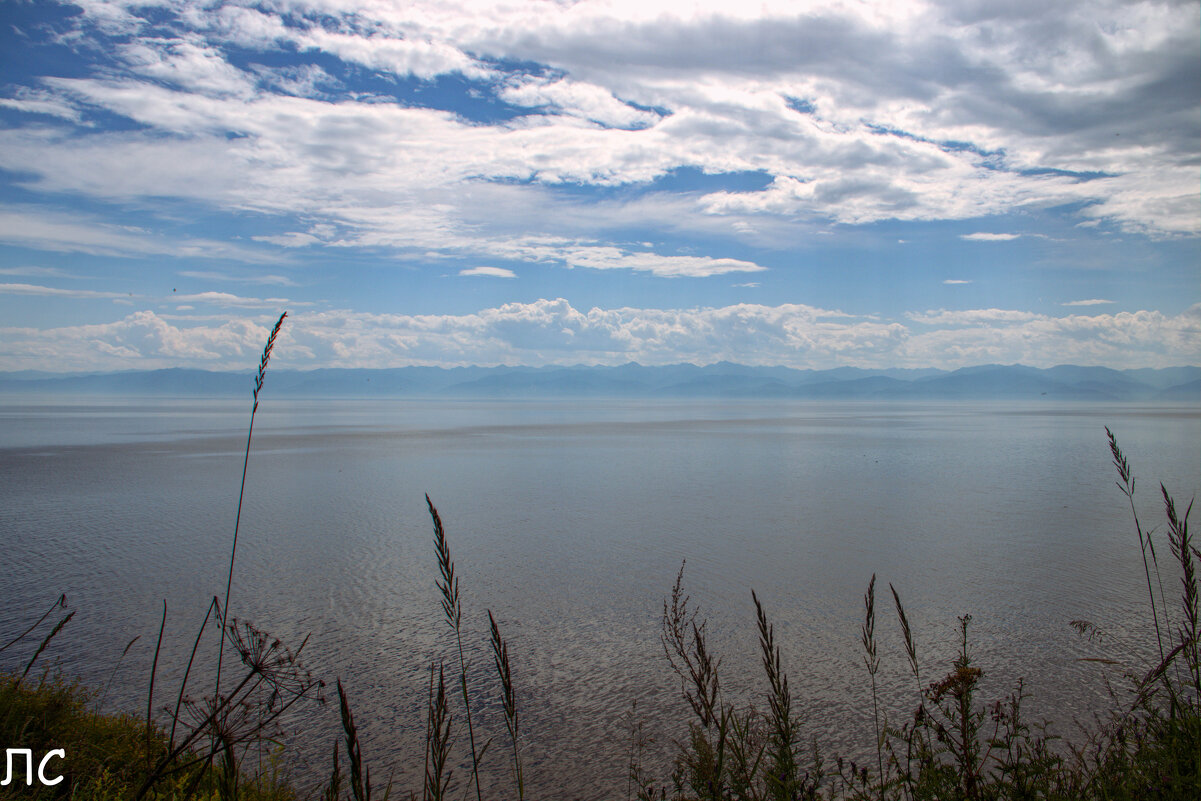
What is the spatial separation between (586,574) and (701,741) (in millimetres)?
9294

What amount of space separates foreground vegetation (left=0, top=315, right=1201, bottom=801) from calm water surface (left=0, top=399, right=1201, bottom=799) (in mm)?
414

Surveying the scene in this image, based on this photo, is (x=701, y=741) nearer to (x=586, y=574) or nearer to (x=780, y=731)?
(x=780, y=731)

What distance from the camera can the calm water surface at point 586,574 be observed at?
738 cm

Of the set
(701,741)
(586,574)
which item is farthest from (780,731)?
(586,574)

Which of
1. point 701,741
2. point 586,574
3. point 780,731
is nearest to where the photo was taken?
A: point 780,731

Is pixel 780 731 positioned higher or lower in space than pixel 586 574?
higher

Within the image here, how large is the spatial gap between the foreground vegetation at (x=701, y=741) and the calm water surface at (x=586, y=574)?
41cm

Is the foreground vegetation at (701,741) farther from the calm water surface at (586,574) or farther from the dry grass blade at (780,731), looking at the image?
the calm water surface at (586,574)

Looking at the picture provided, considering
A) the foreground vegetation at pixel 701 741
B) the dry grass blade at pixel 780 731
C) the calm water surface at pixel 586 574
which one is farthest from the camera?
the calm water surface at pixel 586 574

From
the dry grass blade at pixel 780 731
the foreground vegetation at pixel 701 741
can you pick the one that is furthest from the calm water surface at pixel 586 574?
the dry grass blade at pixel 780 731

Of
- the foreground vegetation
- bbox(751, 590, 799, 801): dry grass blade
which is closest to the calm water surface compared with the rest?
the foreground vegetation

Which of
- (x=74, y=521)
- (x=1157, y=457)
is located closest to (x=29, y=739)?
(x=74, y=521)

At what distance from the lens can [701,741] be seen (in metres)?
3.14

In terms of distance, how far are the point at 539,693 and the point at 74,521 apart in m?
15.0
